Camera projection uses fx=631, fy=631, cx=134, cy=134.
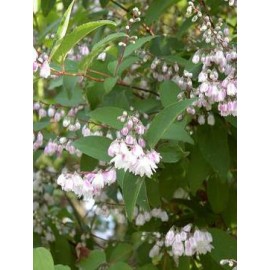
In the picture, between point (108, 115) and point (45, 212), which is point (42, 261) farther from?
point (45, 212)

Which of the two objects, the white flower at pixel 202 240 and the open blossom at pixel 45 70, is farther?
the white flower at pixel 202 240

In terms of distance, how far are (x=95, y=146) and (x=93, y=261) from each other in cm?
32

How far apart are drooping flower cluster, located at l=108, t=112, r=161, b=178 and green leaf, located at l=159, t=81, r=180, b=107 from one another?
0.59 feet

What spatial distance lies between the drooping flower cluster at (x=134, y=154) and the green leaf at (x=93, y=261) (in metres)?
0.35

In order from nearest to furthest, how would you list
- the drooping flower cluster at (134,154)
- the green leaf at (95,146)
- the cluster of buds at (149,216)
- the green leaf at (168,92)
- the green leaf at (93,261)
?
the drooping flower cluster at (134,154) < the green leaf at (95,146) < the green leaf at (168,92) < the green leaf at (93,261) < the cluster of buds at (149,216)

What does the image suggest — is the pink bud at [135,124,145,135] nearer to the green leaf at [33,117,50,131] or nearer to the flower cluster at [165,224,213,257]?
the flower cluster at [165,224,213,257]

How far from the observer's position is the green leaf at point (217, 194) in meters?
1.41

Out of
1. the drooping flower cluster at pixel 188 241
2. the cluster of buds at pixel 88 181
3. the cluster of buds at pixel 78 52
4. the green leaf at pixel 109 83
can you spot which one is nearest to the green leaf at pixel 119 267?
the drooping flower cluster at pixel 188 241

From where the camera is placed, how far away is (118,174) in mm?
1006

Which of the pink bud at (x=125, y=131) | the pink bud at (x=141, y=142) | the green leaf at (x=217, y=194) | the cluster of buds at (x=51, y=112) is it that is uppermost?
the pink bud at (x=125, y=131)

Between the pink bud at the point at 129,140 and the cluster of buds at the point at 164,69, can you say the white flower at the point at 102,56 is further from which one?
the pink bud at the point at 129,140
